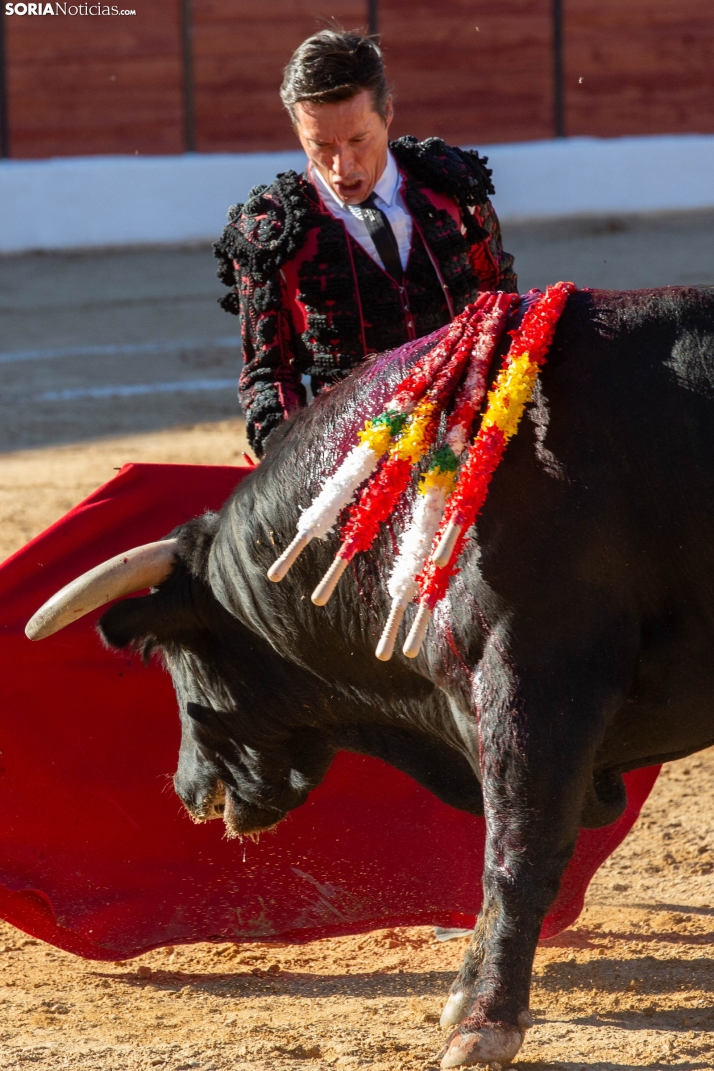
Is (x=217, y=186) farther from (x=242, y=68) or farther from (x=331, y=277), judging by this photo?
(x=331, y=277)

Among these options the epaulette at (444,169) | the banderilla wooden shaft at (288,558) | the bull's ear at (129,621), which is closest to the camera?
the banderilla wooden shaft at (288,558)

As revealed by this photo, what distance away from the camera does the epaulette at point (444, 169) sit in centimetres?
320

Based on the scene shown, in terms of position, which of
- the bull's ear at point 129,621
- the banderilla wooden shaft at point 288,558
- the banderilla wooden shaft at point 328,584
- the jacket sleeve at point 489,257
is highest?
the jacket sleeve at point 489,257

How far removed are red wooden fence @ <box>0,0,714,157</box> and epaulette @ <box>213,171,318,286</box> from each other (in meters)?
9.55

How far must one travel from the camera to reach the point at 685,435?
2.39m

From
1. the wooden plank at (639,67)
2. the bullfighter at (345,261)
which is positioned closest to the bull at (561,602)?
the bullfighter at (345,261)

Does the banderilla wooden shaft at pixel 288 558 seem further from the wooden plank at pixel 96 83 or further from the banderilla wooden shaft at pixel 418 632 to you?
the wooden plank at pixel 96 83

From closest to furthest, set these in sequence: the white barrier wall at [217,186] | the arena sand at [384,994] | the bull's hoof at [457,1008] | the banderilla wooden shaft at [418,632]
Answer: the banderilla wooden shaft at [418,632] → the bull's hoof at [457,1008] → the arena sand at [384,994] → the white barrier wall at [217,186]

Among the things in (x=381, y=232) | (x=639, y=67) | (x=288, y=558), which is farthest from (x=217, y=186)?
(x=288, y=558)

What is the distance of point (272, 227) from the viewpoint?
3117 millimetres

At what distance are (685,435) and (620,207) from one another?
37.0 ft

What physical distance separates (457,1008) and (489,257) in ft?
5.26

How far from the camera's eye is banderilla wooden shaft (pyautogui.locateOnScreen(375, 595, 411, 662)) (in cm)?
231

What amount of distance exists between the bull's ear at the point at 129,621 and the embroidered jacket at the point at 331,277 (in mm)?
524
